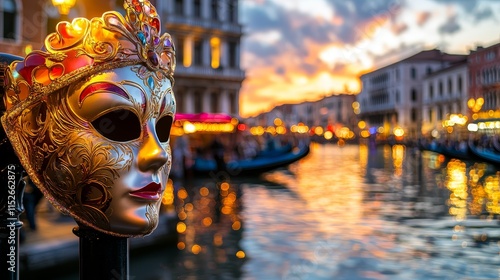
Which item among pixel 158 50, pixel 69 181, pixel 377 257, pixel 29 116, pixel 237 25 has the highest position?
pixel 237 25

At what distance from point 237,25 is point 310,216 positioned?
3061cm

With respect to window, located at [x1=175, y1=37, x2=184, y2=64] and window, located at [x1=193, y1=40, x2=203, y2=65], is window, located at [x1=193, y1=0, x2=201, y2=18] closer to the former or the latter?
window, located at [x1=193, y1=40, x2=203, y2=65]

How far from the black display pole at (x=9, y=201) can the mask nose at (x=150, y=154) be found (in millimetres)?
309

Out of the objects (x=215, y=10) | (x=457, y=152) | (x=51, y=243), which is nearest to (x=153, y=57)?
(x=51, y=243)

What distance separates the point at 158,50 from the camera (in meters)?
1.32

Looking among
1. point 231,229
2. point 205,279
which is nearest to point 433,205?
point 231,229

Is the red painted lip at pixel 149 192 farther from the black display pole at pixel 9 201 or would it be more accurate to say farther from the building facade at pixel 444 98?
the building facade at pixel 444 98

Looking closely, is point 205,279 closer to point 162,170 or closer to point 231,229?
point 231,229

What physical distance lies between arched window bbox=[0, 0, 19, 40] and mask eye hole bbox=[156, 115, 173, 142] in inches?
579

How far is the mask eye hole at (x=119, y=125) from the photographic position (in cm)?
119

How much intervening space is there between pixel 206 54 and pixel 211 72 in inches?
46.3

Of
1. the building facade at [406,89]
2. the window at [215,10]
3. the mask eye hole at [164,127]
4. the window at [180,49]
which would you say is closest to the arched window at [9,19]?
the mask eye hole at [164,127]

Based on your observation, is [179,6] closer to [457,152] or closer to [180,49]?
[180,49]

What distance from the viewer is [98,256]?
1.28m
